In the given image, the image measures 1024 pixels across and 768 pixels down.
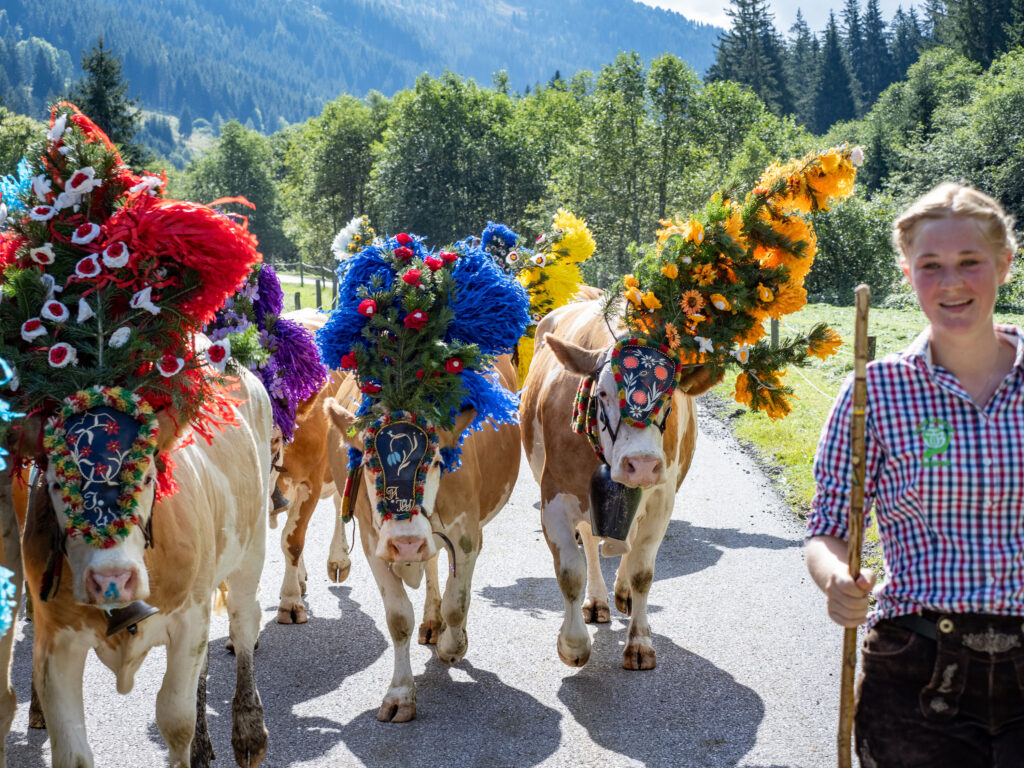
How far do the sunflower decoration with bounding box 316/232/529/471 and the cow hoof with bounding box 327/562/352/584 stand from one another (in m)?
1.99

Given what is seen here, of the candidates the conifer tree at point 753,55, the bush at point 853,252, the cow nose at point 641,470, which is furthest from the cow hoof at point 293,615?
the conifer tree at point 753,55

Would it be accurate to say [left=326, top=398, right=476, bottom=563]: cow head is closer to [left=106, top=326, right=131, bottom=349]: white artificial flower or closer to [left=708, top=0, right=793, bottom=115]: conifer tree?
[left=106, top=326, right=131, bottom=349]: white artificial flower

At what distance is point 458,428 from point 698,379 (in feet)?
4.78

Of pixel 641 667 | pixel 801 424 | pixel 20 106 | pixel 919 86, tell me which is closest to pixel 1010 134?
pixel 919 86

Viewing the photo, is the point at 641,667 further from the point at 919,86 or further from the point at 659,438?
the point at 919,86

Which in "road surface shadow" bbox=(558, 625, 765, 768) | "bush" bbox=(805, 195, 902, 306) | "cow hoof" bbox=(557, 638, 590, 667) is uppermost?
"bush" bbox=(805, 195, 902, 306)

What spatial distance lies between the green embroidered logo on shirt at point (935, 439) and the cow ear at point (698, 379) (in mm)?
3385

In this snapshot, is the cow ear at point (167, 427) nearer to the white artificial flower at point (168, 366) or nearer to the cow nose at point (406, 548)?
the white artificial flower at point (168, 366)

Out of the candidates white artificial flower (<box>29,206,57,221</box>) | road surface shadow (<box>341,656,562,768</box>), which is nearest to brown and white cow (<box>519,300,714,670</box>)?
road surface shadow (<box>341,656,562,768</box>)

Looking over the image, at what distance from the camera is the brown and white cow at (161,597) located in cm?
390

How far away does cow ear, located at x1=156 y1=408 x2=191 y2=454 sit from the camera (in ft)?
13.9

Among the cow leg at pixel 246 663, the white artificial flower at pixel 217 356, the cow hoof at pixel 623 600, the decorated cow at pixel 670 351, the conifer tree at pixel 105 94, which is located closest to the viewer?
the white artificial flower at pixel 217 356

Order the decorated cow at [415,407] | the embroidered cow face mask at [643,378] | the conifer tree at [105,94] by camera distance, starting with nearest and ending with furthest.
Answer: the decorated cow at [415,407] → the embroidered cow face mask at [643,378] → the conifer tree at [105,94]

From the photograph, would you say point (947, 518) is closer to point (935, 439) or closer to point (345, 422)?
point (935, 439)
